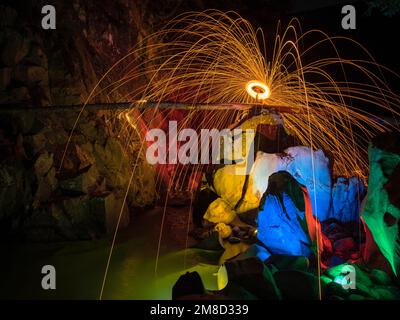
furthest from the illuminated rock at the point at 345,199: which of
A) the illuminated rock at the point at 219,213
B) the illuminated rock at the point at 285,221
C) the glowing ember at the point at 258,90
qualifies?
the glowing ember at the point at 258,90

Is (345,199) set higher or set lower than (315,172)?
lower

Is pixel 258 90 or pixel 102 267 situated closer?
pixel 102 267

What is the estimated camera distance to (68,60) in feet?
26.5

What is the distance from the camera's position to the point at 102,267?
5.87 metres

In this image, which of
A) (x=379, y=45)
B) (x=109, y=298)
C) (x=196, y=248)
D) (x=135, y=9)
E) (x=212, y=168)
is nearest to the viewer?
(x=109, y=298)

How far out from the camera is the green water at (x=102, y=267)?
4980mm

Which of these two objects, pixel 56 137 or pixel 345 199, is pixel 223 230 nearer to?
pixel 345 199

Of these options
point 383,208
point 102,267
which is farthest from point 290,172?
point 102,267

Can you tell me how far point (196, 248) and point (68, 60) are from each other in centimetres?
501

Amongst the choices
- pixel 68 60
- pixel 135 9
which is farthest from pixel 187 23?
pixel 68 60

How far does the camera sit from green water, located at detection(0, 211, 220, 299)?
16.3ft

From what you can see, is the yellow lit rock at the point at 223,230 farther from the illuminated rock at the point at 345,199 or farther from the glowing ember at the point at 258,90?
the glowing ember at the point at 258,90

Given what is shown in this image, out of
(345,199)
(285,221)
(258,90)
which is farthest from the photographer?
(258,90)

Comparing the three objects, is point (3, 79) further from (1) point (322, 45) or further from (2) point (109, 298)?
(1) point (322, 45)
